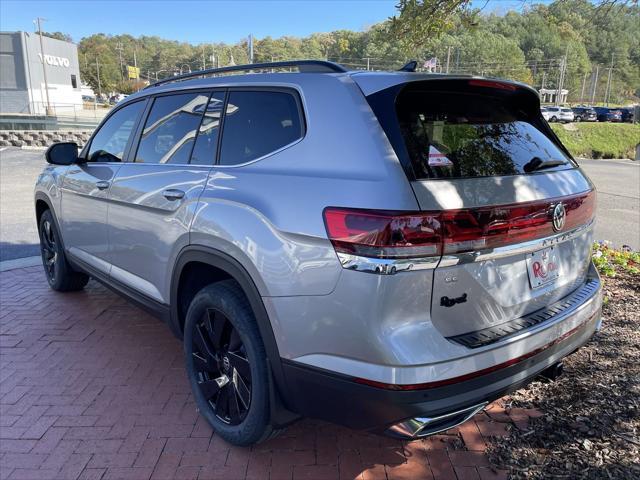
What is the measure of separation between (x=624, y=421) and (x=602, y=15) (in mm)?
3846

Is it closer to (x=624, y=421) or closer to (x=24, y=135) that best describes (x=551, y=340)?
(x=624, y=421)

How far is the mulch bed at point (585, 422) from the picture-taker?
2.48 meters

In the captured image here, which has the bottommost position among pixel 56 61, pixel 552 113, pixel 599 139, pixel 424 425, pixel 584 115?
pixel 599 139

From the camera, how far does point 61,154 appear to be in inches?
163

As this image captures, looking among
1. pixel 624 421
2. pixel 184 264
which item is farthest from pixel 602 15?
pixel 184 264

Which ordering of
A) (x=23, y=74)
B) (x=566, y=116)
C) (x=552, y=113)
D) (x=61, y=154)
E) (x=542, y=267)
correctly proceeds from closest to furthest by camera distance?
(x=542, y=267)
(x=61, y=154)
(x=566, y=116)
(x=23, y=74)
(x=552, y=113)

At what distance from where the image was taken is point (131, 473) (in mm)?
2500

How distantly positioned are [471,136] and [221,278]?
1.49 metres

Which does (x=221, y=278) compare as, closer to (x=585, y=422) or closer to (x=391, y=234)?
(x=391, y=234)

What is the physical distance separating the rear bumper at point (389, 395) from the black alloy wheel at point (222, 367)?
1.37 feet

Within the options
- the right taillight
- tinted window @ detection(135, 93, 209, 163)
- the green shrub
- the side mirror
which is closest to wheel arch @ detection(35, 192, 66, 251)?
the side mirror

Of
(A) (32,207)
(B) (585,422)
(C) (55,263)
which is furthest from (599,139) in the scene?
(C) (55,263)

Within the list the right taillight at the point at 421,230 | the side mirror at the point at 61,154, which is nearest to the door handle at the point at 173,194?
the right taillight at the point at 421,230

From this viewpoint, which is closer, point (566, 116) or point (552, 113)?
point (566, 116)
